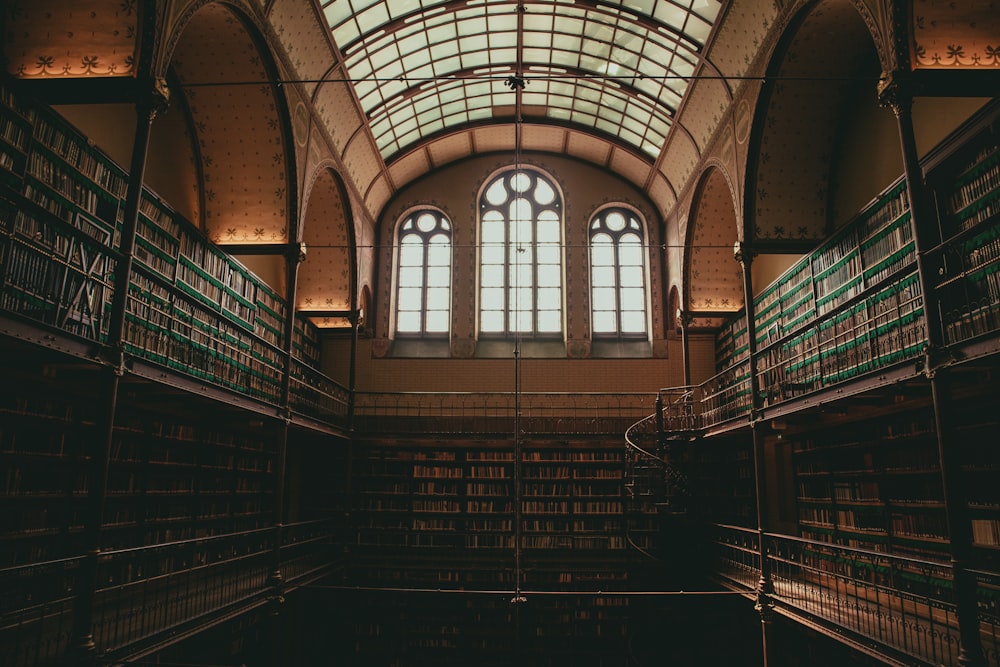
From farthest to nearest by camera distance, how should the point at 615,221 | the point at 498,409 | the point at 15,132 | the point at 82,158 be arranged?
the point at 615,221, the point at 498,409, the point at 82,158, the point at 15,132

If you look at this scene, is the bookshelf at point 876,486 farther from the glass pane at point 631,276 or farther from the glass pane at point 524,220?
the glass pane at point 524,220

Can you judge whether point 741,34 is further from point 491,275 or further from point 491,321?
point 491,321

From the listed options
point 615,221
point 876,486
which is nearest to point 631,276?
point 615,221

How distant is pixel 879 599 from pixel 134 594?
26.6 ft

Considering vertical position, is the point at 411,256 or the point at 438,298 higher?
the point at 411,256

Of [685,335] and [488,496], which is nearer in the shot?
[488,496]

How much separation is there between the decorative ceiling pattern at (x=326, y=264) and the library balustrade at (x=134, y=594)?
5010 millimetres

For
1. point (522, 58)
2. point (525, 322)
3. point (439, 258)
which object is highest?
point (522, 58)

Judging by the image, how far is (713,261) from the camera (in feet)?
45.2

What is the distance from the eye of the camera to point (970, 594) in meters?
4.87

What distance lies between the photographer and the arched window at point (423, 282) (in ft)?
51.6

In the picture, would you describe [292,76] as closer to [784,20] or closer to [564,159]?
[784,20]

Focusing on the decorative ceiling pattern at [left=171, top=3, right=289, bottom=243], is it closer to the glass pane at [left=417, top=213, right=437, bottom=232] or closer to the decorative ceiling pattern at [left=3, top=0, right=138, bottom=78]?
the decorative ceiling pattern at [left=3, top=0, right=138, bottom=78]

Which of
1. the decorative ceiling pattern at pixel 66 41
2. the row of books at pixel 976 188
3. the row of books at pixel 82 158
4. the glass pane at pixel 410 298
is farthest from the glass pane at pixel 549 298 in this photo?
the decorative ceiling pattern at pixel 66 41
